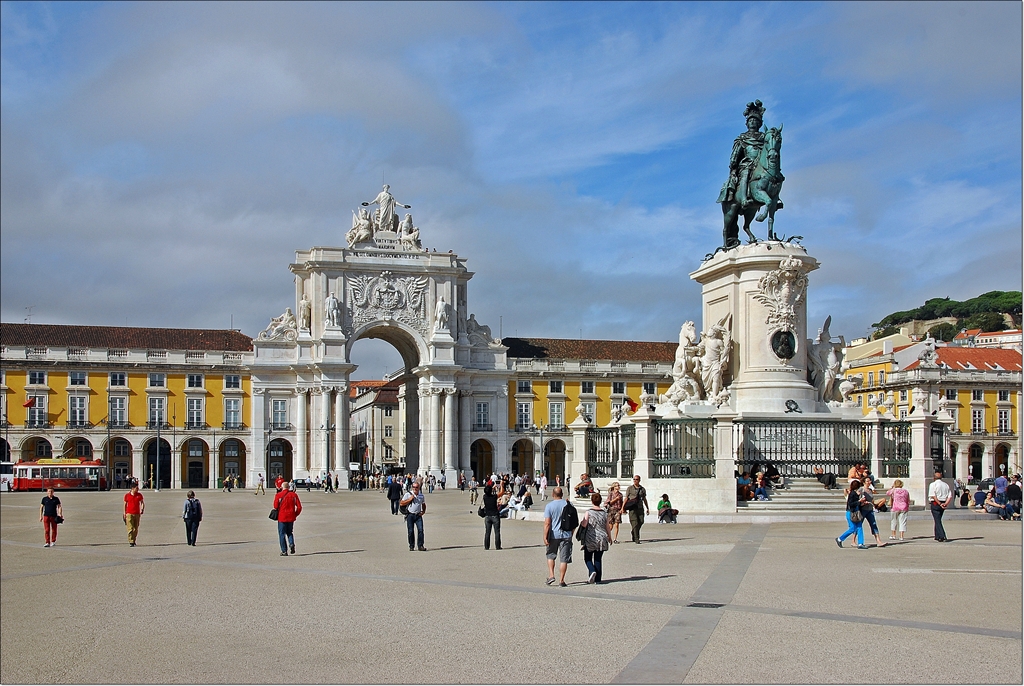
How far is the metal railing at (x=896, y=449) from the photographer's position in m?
28.1

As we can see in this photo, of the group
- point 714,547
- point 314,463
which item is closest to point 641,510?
point 714,547

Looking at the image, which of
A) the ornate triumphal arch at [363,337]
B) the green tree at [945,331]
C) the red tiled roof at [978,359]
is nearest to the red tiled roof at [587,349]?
the ornate triumphal arch at [363,337]

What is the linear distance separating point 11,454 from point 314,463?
19.7m

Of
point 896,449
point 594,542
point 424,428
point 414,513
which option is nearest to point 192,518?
point 414,513

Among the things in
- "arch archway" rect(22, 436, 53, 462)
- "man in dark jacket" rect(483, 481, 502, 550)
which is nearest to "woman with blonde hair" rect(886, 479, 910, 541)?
"man in dark jacket" rect(483, 481, 502, 550)

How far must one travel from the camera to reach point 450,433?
80938 mm

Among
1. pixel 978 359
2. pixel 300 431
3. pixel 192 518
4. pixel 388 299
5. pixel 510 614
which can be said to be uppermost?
pixel 388 299

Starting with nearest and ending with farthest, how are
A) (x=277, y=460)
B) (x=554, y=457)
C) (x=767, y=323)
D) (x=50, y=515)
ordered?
(x=50, y=515), (x=767, y=323), (x=277, y=460), (x=554, y=457)

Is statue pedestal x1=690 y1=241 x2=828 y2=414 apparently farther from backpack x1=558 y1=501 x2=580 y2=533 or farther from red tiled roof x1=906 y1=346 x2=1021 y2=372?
red tiled roof x1=906 y1=346 x2=1021 y2=372

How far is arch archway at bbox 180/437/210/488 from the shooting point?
80.8 m

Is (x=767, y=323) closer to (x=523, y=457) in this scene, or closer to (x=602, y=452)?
(x=602, y=452)

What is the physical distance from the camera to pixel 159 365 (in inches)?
3194

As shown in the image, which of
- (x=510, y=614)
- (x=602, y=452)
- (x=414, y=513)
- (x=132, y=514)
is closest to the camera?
(x=510, y=614)

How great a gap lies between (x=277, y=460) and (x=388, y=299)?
13907 mm
